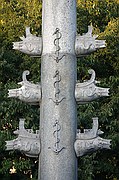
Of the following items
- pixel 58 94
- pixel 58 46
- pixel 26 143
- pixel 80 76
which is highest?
pixel 80 76

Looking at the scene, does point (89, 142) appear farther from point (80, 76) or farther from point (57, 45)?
point (80, 76)

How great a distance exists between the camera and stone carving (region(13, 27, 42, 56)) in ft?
14.3

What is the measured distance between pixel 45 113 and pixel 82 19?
561 cm

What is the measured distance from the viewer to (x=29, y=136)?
4285mm

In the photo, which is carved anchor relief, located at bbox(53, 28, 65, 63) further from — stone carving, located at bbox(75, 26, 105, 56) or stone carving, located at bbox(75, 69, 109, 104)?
stone carving, located at bbox(75, 69, 109, 104)

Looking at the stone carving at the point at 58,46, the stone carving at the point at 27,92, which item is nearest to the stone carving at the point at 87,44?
the stone carving at the point at 58,46

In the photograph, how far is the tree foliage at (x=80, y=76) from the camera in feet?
27.7

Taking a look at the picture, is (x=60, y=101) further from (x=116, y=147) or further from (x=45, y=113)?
(x=116, y=147)

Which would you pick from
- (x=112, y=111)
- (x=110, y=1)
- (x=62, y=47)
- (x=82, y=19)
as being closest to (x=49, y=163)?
(x=62, y=47)

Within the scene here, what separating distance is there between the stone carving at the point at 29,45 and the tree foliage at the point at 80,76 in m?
3.81

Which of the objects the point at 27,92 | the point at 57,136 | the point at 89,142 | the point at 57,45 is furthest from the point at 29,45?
the point at 89,142

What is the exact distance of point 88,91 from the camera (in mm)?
4262

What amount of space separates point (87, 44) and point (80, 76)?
4.90 meters

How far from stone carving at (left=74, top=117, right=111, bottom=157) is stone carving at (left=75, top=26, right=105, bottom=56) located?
0.64 m
